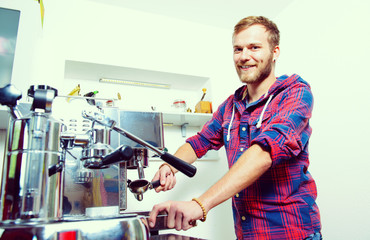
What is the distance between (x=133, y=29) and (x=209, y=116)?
86cm

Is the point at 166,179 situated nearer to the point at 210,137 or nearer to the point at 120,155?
the point at 210,137

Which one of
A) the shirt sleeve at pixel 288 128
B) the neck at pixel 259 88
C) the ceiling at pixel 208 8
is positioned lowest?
the shirt sleeve at pixel 288 128

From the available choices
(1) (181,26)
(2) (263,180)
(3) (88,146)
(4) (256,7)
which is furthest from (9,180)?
(4) (256,7)

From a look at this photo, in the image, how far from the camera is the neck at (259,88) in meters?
1.24

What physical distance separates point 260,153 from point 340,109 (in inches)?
43.0

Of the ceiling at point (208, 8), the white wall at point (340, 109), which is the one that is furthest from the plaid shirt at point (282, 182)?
the ceiling at point (208, 8)

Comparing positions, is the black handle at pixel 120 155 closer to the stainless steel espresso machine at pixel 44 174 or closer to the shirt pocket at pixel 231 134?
the stainless steel espresso machine at pixel 44 174

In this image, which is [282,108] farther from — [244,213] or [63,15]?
[63,15]

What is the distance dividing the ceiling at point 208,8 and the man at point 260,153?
929mm

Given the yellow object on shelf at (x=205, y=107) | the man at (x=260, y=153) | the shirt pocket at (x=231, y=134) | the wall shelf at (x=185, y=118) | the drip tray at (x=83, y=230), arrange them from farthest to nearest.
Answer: the yellow object on shelf at (x=205, y=107) < the wall shelf at (x=185, y=118) < the shirt pocket at (x=231, y=134) < the man at (x=260, y=153) < the drip tray at (x=83, y=230)

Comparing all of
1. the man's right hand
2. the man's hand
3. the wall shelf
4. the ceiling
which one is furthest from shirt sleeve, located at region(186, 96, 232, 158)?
the ceiling

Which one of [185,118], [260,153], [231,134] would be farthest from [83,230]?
[185,118]

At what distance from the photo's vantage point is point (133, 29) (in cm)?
202

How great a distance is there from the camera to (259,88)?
1247mm
